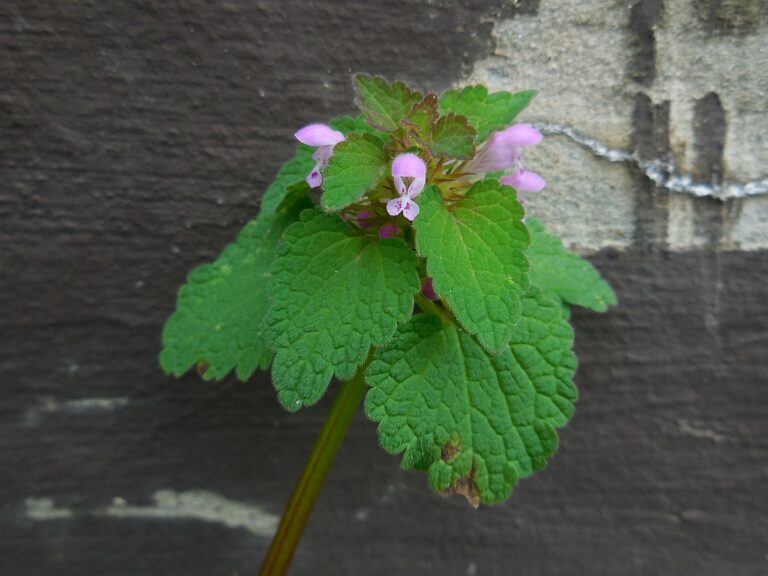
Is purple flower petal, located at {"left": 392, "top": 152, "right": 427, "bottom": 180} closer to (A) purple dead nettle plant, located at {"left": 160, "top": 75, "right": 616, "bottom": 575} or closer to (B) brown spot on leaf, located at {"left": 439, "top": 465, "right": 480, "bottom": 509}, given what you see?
(A) purple dead nettle plant, located at {"left": 160, "top": 75, "right": 616, "bottom": 575}

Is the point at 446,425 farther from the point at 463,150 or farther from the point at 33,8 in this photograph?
the point at 33,8

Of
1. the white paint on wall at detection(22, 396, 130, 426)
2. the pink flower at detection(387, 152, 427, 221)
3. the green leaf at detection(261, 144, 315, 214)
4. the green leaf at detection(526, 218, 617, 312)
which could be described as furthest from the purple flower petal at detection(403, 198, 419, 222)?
the white paint on wall at detection(22, 396, 130, 426)

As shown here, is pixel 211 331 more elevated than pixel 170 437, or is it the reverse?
pixel 211 331

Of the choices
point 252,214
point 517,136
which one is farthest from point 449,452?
point 252,214

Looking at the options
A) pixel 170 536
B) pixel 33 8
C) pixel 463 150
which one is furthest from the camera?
pixel 170 536

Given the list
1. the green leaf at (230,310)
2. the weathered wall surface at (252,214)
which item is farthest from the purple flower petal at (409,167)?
the weathered wall surface at (252,214)

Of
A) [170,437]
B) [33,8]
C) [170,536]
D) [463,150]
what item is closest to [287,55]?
[33,8]
